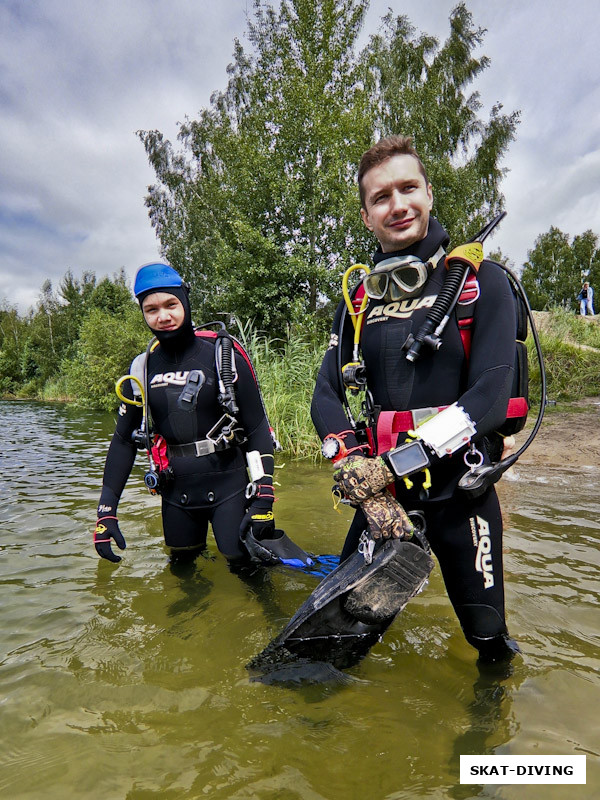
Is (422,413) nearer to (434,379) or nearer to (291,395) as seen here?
(434,379)

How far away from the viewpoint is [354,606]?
181 cm

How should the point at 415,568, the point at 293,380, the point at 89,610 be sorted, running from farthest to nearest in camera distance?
the point at 293,380, the point at 89,610, the point at 415,568

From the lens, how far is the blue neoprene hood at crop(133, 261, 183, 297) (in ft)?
9.38

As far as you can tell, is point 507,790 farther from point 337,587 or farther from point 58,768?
point 58,768

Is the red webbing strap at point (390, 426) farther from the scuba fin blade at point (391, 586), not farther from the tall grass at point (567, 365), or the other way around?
the tall grass at point (567, 365)

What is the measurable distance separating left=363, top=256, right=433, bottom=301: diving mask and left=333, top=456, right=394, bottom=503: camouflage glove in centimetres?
72

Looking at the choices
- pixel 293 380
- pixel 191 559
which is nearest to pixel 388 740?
pixel 191 559

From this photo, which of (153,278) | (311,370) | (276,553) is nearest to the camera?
(276,553)

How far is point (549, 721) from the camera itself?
6.40 ft

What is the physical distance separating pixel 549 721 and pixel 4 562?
3.95 m

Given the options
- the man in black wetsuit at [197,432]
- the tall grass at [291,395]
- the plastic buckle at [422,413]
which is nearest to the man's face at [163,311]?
the man in black wetsuit at [197,432]

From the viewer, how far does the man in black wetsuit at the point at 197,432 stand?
288 centimetres

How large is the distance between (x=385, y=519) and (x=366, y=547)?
239 millimetres

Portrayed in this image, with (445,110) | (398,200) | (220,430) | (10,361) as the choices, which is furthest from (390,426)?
(10,361)
